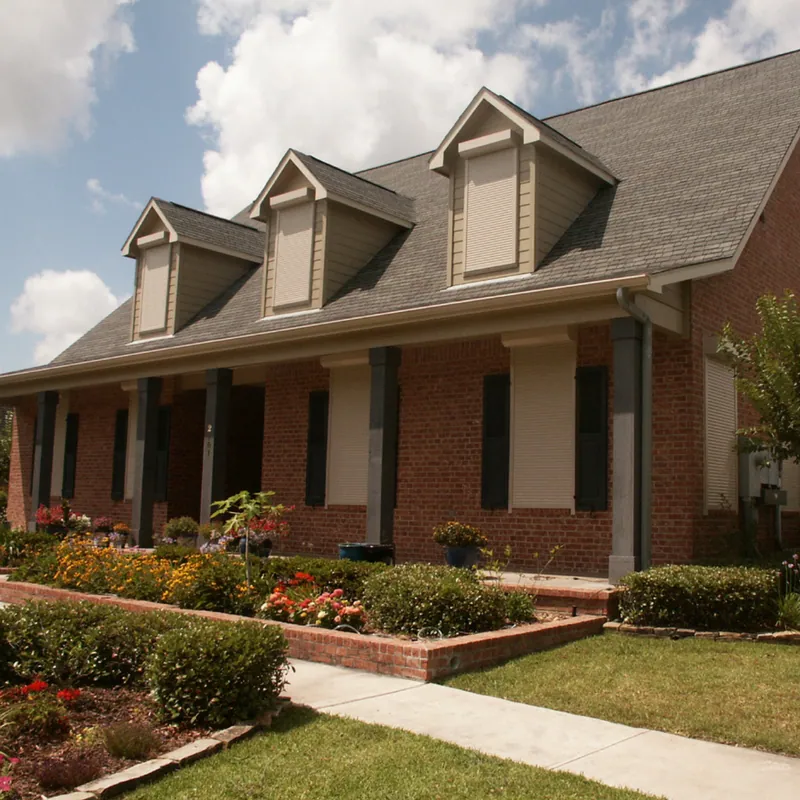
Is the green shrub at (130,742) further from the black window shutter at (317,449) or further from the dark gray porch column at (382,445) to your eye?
the black window shutter at (317,449)

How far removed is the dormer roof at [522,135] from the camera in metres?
13.1

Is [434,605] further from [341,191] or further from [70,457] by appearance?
[70,457]

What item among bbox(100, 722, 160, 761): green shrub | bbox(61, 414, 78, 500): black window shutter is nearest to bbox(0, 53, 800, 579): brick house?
bbox(61, 414, 78, 500): black window shutter

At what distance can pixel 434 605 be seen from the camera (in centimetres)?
862

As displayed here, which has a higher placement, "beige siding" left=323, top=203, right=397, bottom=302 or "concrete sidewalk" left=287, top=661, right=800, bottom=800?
"beige siding" left=323, top=203, right=397, bottom=302

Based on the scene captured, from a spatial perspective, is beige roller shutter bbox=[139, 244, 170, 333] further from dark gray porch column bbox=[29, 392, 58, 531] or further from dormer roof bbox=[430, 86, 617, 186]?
dormer roof bbox=[430, 86, 617, 186]

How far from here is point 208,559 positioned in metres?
11.5

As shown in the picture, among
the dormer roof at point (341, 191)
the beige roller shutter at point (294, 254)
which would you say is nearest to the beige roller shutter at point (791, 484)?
the dormer roof at point (341, 191)

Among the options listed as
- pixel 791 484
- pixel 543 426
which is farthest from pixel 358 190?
pixel 791 484

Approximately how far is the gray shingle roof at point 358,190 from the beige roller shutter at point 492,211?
9.42 ft

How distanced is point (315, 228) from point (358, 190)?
1.17 meters

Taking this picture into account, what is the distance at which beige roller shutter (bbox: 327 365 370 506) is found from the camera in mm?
15500

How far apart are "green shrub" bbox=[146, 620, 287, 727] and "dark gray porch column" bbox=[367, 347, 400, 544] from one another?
22.1 feet

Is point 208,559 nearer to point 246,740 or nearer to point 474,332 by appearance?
point 474,332
